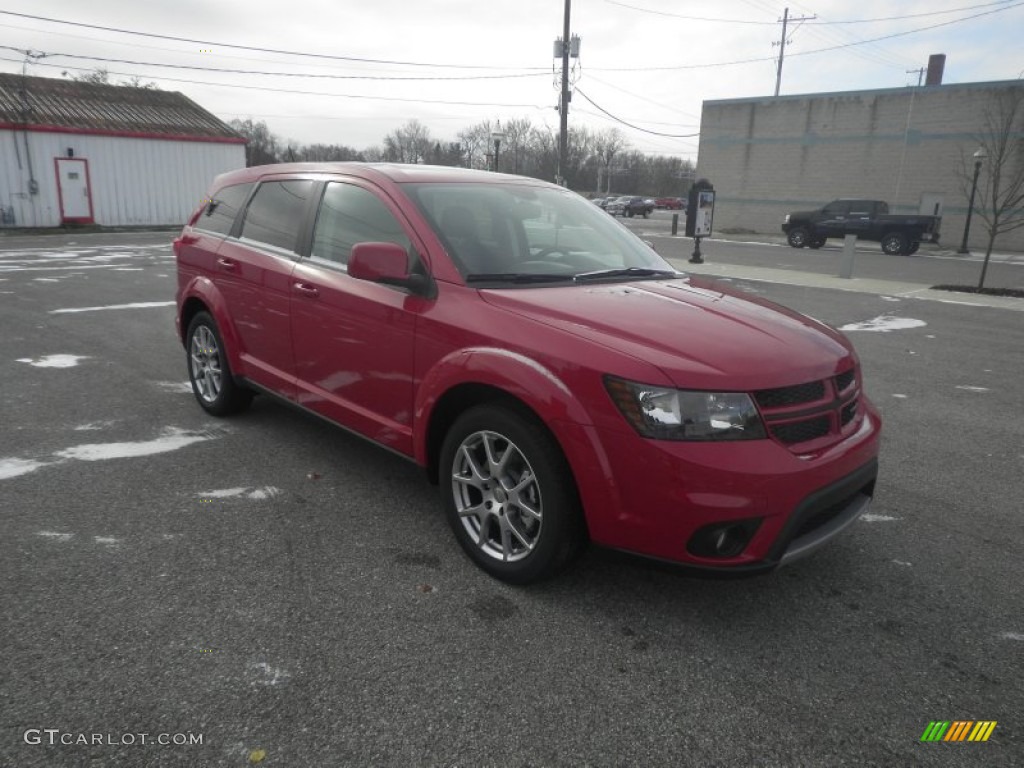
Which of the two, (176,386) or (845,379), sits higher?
(845,379)

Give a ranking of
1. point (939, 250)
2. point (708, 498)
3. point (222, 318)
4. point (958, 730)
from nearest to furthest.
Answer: point (958, 730)
point (708, 498)
point (222, 318)
point (939, 250)

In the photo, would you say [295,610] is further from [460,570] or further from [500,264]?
[500,264]

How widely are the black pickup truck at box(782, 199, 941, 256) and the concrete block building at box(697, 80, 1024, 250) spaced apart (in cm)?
626

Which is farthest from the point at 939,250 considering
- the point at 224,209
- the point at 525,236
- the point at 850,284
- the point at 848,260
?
the point at 224,209

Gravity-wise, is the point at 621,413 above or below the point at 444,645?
above

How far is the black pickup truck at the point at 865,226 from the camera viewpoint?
80.5 ft

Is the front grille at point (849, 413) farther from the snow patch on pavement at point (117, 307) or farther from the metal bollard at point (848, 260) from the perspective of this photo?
the metal bollard at point (848, 260)

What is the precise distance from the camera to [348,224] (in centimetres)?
385

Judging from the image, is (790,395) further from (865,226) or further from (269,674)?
(865,226)

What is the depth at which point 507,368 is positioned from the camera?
284cm

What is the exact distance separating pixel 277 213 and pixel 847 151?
34.7 m

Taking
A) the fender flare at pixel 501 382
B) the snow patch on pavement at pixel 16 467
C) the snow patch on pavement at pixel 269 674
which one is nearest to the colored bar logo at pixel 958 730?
the fender flare at pixel 501 382

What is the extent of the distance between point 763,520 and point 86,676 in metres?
2.36

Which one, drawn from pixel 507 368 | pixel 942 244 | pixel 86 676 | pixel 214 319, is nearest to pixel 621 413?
pixel 507 368
